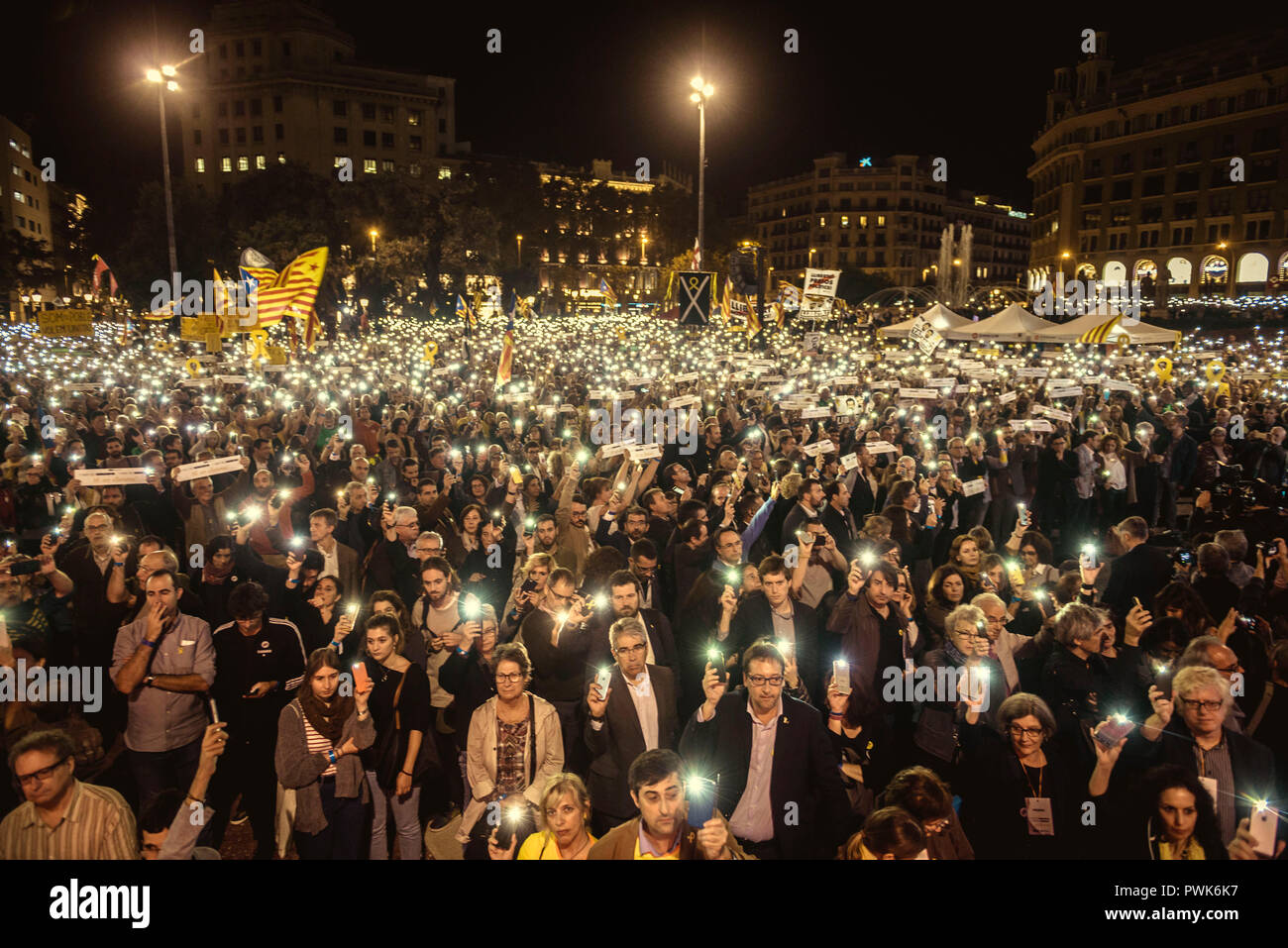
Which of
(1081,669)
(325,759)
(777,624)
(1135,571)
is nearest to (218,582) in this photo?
(325,759)

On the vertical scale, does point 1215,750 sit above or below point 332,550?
below

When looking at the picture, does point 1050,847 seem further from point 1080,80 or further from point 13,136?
point 13,136

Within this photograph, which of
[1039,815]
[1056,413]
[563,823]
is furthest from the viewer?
[1056,413]

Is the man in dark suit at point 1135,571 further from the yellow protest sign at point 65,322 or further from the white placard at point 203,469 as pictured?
the yellow protest sign at point 65,322

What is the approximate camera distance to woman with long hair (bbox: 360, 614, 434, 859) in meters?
4.31

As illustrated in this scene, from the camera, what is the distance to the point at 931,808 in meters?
3.42

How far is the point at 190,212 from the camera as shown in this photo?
3422cm

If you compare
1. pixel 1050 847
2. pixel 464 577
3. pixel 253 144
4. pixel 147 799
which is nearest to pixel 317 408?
pixel 464 577

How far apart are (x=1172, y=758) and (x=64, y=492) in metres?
10.2

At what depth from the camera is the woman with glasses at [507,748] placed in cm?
414

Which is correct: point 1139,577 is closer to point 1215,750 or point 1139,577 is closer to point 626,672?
point 1215,750

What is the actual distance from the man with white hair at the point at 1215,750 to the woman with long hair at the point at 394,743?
11.4ft

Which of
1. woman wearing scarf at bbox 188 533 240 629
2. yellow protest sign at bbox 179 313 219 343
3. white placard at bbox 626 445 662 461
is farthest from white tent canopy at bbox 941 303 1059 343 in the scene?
woman wearing scarf at bbox 188 533 240 629

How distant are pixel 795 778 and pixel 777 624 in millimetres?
1499
